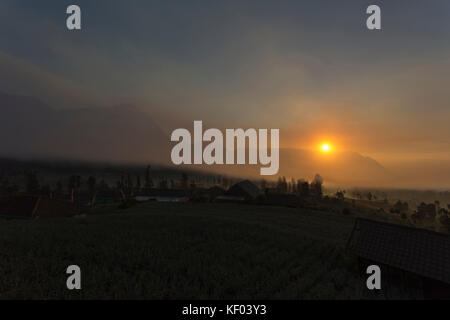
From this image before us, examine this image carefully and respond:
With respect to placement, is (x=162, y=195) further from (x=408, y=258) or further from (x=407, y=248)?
(x=408, y=258)

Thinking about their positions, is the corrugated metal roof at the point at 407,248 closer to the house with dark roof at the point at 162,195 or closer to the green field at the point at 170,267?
the green field at the point at 170,267

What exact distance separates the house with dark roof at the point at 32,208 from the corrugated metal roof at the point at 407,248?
49930 millimetres

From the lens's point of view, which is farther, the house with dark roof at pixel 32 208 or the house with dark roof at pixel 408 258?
the house with dark roof at pixel 32 208

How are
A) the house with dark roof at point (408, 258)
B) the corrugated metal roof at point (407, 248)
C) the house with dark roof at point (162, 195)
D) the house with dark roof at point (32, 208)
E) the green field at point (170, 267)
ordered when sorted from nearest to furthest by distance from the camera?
the green field at point (170, 267) → the house with dark roof at point (408, 258) → the corrugated metal roof at point (407, 248) → the house with dark roof at point (32, 208) → the house with dark roof at point (162, 195)

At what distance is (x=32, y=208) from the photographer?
38.8 metres

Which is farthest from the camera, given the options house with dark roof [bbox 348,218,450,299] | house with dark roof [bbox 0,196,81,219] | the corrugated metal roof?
house with dark roof [bbox 0,196,81,219]

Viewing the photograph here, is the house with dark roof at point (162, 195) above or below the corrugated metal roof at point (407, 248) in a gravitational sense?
below

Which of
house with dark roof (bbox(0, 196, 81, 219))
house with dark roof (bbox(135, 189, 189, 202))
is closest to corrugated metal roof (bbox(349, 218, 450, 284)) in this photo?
house with dark roof (bbox(0, 196, 81, 219))

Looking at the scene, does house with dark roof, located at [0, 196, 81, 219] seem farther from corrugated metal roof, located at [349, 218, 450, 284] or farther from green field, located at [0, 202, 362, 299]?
corrugated metal roof, located at [349, 218, 450, 284]

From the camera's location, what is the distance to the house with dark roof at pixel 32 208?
124 feet

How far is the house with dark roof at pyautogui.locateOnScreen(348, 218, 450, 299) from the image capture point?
35.7 feet

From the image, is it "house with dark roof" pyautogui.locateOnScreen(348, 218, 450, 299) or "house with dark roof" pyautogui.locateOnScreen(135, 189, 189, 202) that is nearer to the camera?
"house with dark roof" pyautogui.locateOnScreen(348, 218, 450, 299)

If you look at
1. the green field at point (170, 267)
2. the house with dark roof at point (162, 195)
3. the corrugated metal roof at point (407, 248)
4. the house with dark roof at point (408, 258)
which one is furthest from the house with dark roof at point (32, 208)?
the house with dark roof at point (162, 195)
